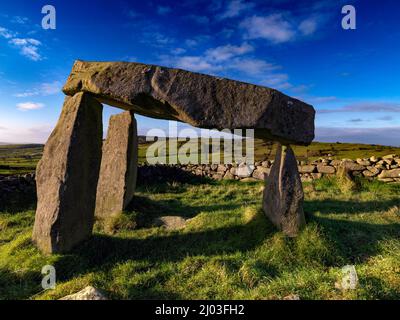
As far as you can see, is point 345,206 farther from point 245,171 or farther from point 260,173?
point 245,171

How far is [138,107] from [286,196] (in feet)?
13.0

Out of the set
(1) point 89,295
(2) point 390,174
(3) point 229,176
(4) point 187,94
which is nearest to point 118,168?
(4) point 187,94

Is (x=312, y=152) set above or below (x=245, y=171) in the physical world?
above

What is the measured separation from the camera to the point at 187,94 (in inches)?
272

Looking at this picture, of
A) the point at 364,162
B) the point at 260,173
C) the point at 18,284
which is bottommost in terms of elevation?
the point at 18,284

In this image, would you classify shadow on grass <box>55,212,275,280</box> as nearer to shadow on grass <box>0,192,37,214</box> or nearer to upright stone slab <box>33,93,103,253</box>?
upright stone slab <box>33,93,103,253</box>

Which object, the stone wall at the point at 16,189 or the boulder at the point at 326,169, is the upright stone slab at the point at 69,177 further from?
the boulder at the point at 326,169

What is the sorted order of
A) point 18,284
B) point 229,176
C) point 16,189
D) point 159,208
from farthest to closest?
point 229,176
point 16,189
point 159,208
point 18,284

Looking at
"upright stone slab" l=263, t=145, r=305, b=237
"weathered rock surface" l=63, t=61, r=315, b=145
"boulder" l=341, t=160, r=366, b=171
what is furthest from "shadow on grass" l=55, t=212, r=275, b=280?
"boulder" l=341, t=160, r=366, b=171

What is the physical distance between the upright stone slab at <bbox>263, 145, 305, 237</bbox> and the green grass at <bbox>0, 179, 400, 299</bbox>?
27 cm

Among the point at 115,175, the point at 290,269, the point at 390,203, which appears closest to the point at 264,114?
the point at 290,269

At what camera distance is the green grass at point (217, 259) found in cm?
548

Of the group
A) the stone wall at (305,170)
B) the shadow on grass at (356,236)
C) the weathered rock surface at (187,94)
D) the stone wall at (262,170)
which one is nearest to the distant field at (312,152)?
the stone wall at (305,170)
